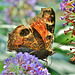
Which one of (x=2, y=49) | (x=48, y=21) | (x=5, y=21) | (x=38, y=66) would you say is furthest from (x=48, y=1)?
(x=38, y=66)

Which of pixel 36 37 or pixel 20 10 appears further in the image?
pixel 20 10

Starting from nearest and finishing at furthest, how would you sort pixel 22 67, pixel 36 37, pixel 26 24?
pixel 22 67 → pixel 36 37 → pixel 26 24

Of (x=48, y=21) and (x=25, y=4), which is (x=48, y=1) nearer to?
(x=25, y=4)

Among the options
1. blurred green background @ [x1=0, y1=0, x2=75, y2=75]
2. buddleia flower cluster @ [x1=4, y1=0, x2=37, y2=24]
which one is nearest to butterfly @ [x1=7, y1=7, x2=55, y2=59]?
blurred green background @ [x1=0, y1=0, x2=75, y2=75]

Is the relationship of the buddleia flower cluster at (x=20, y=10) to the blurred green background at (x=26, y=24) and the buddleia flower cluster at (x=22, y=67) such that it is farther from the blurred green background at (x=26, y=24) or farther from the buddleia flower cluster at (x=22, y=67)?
the buddleia flower cluster at (x=22, y=67)

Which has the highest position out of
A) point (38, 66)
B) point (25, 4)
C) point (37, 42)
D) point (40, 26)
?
point (25, 4)

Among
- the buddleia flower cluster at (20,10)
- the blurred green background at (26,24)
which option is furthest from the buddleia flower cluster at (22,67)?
the buddleia flower cluster at (20,10)

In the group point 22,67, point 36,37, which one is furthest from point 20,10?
point 22,67

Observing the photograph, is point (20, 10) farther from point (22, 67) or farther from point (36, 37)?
point (22, 67)
